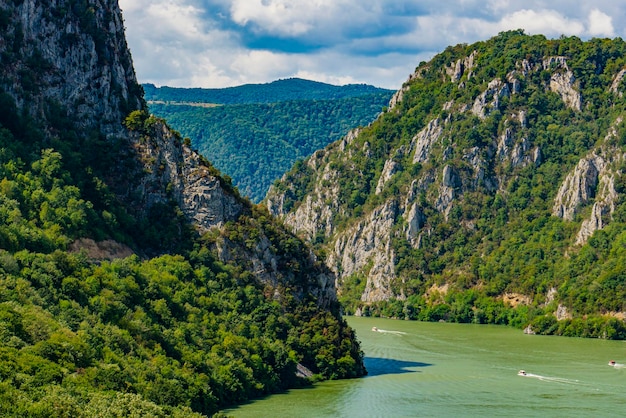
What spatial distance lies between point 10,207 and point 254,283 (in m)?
24.7

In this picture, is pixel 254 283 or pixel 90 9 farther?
pixel 90 9

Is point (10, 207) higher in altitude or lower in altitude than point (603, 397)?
Result: higher

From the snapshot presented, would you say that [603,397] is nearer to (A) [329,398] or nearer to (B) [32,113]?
(A) [329,398]

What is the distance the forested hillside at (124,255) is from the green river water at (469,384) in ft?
14.5

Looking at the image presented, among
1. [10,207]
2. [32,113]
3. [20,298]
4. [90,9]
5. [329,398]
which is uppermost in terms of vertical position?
[90,9]

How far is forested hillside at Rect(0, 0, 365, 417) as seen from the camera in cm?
7000

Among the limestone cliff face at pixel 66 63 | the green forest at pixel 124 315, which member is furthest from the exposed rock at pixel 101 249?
the limestone cliff face at pixel 66 63

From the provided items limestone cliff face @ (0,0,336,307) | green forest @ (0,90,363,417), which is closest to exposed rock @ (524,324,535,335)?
limestone cliff face @ (0,0,336,307)

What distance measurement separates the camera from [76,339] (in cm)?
6694

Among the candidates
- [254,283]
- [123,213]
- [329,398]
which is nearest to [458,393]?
[329,398]

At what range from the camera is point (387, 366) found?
105688mm

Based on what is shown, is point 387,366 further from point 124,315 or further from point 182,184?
point 124,315

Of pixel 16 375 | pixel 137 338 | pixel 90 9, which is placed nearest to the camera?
pixel 16 375

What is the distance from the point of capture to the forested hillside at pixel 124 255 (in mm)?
70000
